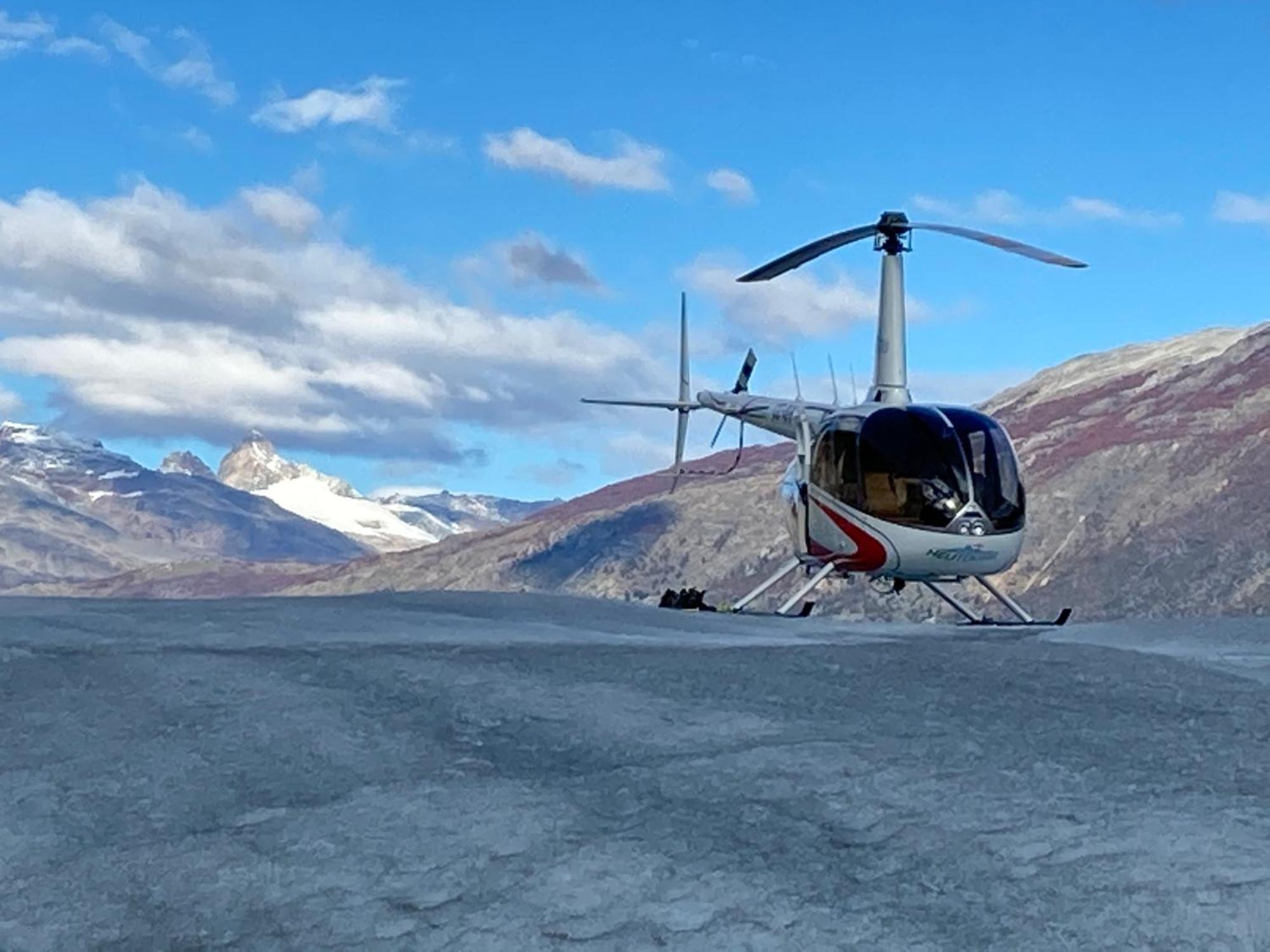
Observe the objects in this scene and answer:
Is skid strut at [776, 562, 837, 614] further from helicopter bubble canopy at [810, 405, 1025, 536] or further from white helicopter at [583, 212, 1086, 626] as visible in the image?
helicopter bubble canopy at [810, 405, 1025, 536]

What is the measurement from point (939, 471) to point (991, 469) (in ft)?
2.86

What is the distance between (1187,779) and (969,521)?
17910 mm

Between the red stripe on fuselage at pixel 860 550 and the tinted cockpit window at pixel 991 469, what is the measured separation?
2.02 metres

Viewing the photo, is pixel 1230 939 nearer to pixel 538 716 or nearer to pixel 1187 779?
pixel 1187 779

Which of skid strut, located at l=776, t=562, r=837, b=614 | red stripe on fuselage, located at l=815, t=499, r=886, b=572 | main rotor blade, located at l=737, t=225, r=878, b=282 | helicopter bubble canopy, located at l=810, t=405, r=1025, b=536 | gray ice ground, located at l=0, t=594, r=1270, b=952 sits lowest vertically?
gray ice ground, located at l=0, t=594, r=1270, b=952

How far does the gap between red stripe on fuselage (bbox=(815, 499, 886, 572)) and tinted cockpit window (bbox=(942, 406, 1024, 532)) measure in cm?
202

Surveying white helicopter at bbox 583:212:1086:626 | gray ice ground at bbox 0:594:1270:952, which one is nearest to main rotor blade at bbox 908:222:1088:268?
white helicopter at bbox 583:212:1086:626

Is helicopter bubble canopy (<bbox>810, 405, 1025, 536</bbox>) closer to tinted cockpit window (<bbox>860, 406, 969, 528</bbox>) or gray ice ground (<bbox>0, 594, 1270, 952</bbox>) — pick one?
tinted cockpit window (<bbox>860, 406, 969, 528</bbox>)

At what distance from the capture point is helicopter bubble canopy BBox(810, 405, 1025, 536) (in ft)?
79.0

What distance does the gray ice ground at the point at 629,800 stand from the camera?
488 centimetres

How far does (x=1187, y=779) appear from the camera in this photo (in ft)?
21.2

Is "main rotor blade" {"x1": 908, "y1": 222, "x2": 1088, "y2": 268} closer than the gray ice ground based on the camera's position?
No

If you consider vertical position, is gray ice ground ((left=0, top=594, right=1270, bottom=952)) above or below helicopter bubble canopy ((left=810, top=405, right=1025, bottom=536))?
below

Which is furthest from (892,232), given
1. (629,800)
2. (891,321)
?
(629,800)
